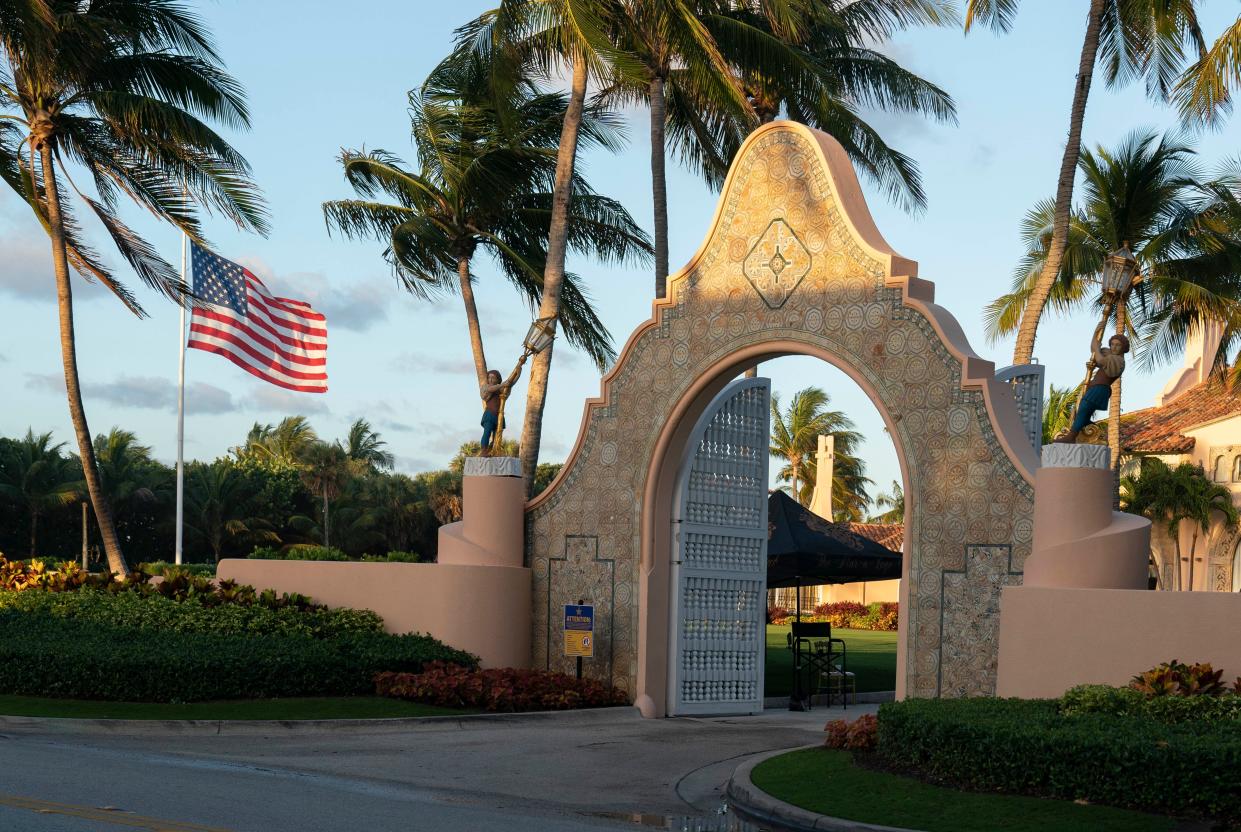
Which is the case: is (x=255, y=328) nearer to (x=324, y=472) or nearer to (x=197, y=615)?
→ (x=197, y=615)

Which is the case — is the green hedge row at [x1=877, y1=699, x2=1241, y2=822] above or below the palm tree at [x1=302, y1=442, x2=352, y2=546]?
below

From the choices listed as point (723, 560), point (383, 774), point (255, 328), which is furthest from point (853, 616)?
point (383, 774)

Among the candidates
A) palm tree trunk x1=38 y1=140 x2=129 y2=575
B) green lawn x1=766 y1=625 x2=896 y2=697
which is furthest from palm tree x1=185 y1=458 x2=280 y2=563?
palm tree trunk x1=38 y1=140 x2=129 y2=575

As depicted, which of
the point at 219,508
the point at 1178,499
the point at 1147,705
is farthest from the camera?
the point at 219,508

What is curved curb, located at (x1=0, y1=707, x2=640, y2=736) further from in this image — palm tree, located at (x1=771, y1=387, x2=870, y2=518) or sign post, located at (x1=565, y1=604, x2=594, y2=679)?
palm tree, located at (x1=771, y1=387, x2=870, y2=518)

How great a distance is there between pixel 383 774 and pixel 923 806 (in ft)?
15.5

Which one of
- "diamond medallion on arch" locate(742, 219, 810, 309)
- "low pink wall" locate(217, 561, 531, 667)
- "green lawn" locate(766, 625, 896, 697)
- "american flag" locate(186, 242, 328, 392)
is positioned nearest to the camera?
"diamond medallion on arch" locate(742, 219, 810, 309)

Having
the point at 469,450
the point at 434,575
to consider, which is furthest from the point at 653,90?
the point at 469,450

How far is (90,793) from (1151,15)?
1998 cm

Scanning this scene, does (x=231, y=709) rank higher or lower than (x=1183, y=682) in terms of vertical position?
lower

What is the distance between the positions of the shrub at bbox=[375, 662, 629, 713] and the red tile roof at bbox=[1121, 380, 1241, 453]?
36042 mm

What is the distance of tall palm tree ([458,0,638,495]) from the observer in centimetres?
2031

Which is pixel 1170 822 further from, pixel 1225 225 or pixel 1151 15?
pixel 1225 225

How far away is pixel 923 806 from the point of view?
10258 millimetres
